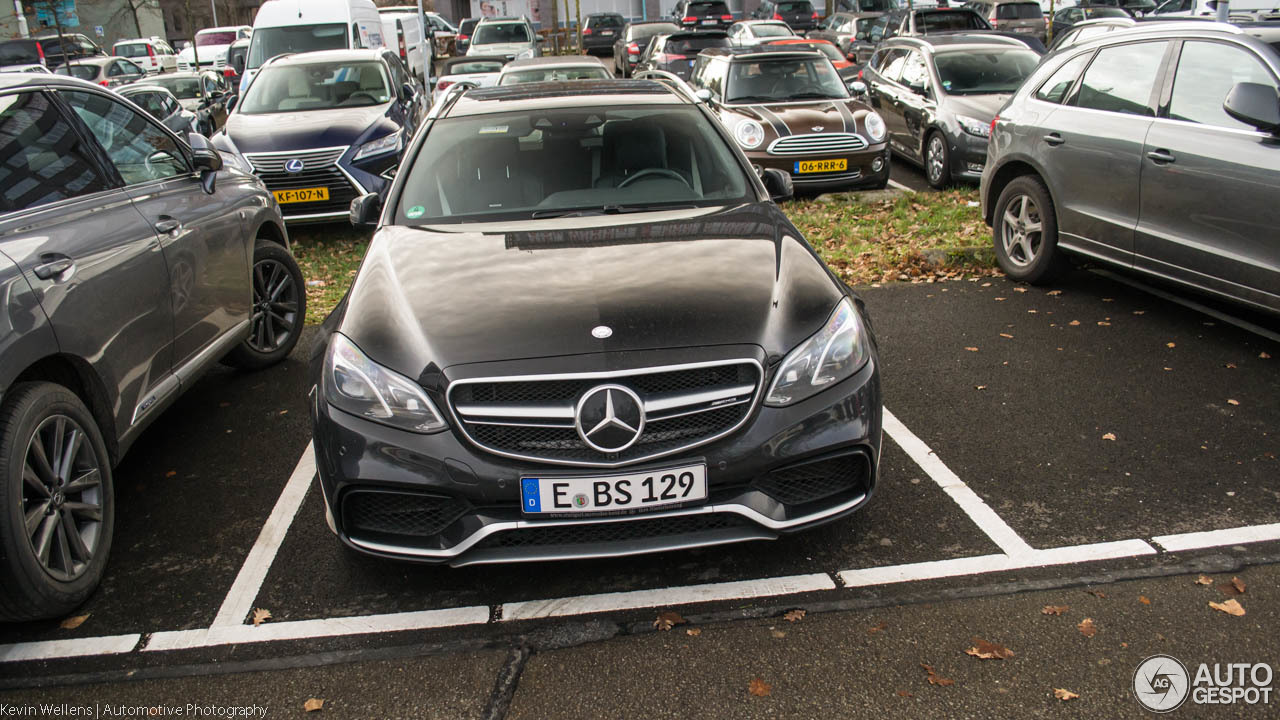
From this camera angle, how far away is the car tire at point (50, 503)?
A: 287cm

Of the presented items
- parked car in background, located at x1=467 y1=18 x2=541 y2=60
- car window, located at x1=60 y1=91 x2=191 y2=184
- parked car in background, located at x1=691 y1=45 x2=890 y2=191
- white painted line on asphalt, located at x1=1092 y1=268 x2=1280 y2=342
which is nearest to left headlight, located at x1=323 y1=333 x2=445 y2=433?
car window, located at x1=60 y1=91 x2=191 y2=184

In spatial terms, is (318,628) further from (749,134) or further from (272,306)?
(749,134)

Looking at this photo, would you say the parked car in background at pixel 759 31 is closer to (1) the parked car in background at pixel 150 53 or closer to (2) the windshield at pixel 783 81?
(2) the windshield at pixel 783 81

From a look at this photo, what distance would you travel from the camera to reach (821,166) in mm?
10312

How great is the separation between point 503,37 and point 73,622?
2452 centimetres

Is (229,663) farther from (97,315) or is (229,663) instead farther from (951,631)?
(951,631)

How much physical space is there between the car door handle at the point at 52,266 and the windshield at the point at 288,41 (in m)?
14.7

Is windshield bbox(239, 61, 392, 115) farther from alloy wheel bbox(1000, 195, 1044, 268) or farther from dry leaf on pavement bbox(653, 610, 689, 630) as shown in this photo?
dry leaf on pavement bbox(653, 610, 689, 630)

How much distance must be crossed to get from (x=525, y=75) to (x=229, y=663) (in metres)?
11.1

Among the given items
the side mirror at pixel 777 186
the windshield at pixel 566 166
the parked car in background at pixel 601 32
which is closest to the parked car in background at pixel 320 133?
the windshield at pixel 566 166

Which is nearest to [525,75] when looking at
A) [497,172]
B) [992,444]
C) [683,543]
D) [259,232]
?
[259,232]

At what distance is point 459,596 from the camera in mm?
3209

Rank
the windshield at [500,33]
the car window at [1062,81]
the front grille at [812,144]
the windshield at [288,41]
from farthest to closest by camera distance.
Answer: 1. the windshield at [500,33]
2. the windshield at [288,41]
3. the front grille at [812,144]
4. the car window at [1062,81]

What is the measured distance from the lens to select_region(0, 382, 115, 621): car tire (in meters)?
2.87
